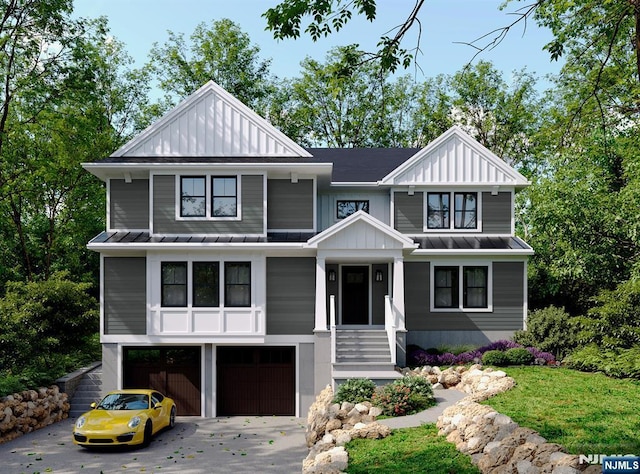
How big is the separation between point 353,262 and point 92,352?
11.3 m

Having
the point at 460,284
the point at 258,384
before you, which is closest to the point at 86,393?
the point at 258,384

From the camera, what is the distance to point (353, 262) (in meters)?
20.9

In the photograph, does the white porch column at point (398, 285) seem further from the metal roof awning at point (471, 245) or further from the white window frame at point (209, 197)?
the white window frame at point (209, 197)

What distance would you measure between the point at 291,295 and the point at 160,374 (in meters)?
5.21

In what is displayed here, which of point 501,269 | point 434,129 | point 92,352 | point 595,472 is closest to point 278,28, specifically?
point 595,472

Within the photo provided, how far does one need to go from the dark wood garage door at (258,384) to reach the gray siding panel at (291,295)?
0.90 meters

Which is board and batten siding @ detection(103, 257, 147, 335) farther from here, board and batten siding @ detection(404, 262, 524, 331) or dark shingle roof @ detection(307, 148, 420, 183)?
board and batten siding @ detection(404, 262, 524, 331)

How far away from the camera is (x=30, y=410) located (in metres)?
16.5

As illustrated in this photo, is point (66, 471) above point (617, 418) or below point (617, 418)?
below

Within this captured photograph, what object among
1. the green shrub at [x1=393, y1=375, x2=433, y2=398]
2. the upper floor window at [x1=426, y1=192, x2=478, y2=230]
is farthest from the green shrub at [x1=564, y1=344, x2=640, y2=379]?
the upper floor window at [x1=426, y1=192, x2=478, y2=230]

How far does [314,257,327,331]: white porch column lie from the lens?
728 inches

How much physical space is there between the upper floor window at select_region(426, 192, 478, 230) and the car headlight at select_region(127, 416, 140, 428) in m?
12.8

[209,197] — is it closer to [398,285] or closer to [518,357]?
[398,285]

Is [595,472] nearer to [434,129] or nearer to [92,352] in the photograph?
[92,352]
